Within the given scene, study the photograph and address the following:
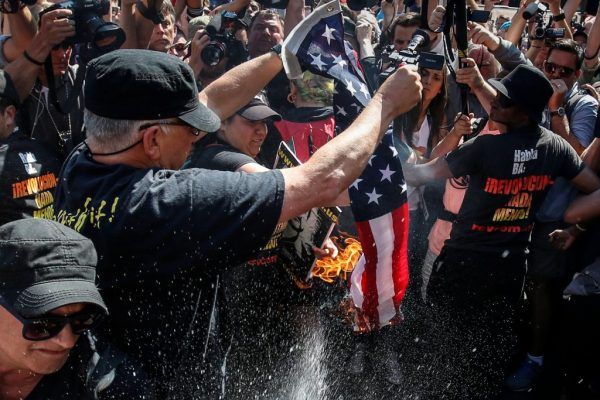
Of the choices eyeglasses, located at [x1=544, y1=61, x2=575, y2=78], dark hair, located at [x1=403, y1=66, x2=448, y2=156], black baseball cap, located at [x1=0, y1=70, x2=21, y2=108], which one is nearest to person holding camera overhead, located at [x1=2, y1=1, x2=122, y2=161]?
black baseball cap, located at [x1=0, y1=70, x2=21, y2=108]

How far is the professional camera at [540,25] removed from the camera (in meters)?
5.60

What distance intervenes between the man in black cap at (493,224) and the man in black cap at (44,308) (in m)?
2.90

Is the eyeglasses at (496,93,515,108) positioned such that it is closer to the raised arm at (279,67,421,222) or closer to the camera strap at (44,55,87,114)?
the raised arm at (279,67,421,222)

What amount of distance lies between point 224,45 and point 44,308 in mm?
3296

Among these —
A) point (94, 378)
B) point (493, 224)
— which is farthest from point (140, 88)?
point (493, 224)

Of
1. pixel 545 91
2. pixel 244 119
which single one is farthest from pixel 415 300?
pixel 244 119

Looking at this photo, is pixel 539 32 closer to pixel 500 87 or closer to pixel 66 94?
pixel 500 87

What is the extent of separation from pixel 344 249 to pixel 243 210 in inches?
96.7

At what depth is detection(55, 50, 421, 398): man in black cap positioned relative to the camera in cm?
207

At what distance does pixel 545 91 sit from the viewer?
165 inches

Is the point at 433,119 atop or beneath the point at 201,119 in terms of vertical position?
beneath

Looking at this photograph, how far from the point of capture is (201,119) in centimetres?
221

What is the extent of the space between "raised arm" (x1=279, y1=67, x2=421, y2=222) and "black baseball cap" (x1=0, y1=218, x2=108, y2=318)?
0.64 m

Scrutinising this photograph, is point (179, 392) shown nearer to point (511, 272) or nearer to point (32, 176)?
point (32, 176)
